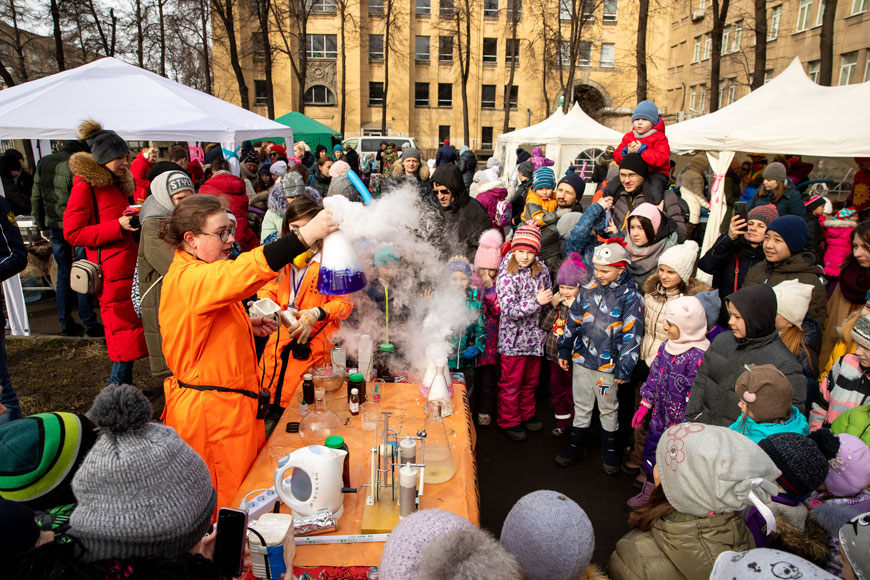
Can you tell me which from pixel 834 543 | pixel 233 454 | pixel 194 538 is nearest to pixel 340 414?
pixel 233 454

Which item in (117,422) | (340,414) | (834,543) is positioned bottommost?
(834,543)

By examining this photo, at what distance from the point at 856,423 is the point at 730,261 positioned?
7.40ft

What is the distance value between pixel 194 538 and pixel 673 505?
1.62 metres

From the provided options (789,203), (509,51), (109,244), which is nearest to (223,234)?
(109,244)

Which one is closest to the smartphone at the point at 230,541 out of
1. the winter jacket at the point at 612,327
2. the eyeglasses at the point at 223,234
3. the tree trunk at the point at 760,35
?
the eyeglasses at the point at 223,234

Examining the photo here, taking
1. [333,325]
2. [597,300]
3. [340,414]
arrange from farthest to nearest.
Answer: [597,300] → [333,325] → [340,414]

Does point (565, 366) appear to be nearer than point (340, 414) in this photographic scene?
No

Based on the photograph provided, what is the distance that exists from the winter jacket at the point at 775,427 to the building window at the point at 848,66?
965 inches

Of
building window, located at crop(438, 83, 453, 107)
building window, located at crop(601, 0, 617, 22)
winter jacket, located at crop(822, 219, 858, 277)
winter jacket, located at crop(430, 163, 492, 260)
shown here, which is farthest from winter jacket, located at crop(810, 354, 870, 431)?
building window, located at crop(601, 0, 617, 22)

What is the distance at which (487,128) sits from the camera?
129 ft

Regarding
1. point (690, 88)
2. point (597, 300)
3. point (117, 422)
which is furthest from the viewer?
point (690, 88)

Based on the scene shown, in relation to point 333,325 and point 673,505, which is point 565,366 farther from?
point 673,505

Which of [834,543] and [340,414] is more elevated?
[340,414]

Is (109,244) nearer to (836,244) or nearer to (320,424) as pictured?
(320,424)
